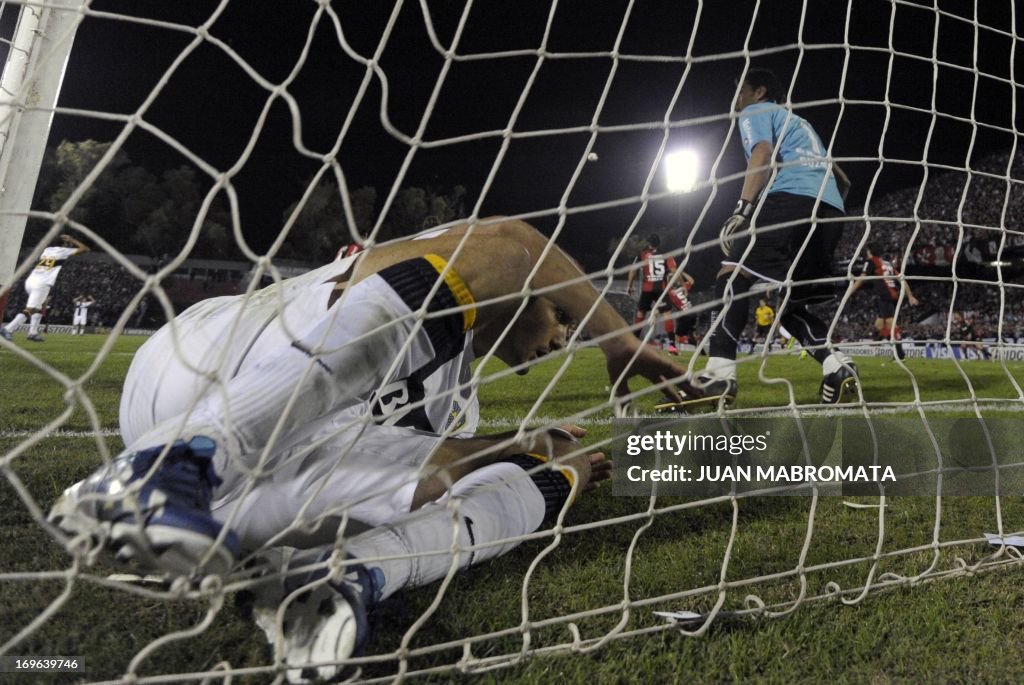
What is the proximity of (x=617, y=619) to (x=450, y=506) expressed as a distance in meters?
0.40

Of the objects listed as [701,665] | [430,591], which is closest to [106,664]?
[430,591]

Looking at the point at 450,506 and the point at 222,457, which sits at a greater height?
the point at 222,457

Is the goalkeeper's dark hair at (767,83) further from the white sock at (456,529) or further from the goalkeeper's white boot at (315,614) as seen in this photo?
the goalkeeper's white boot at (315,614)

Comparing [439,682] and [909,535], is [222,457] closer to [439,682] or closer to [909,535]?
[439,682]

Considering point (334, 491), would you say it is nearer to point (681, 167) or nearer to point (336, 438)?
point (336, 438)

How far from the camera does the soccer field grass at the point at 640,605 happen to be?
1.15m

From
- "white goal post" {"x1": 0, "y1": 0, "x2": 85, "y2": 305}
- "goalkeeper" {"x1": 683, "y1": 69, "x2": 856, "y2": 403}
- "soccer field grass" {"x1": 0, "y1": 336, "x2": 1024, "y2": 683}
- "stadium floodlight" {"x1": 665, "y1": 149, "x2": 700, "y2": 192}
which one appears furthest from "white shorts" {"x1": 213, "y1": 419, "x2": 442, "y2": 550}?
"stadium floodlight" {"x1": 665, "y1": 149, "x2": 700, "y2": 192}

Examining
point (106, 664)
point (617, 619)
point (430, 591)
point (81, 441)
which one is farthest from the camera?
point (81, 441)

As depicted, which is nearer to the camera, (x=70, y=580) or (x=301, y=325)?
(x=70, y=580)

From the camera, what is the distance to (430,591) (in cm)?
147

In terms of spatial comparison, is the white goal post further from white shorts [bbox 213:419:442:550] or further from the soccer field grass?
white shorts [bbox 213:419:442:550]

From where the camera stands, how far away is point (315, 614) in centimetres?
110

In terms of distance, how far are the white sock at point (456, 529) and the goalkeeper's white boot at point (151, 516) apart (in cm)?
26

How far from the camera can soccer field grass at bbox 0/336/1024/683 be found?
1.15m
